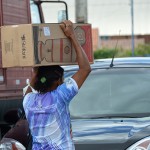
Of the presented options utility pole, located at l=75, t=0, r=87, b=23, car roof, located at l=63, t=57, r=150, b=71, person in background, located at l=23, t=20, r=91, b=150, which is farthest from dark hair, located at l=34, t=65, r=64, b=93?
utility pole, located at l=75, t=0, r=87, b=23

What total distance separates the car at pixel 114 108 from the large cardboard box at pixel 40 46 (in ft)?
2.53

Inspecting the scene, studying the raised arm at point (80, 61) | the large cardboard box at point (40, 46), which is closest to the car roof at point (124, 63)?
the large cardboard box at point (40, 46)

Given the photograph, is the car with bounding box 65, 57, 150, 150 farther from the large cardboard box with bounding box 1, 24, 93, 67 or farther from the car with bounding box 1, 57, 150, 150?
the large cardboard box with bounding box 1, 24, 93, 67

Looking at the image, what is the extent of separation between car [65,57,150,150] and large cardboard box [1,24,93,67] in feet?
2.54

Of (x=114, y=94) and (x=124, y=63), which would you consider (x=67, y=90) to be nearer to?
(x=114, y=94)

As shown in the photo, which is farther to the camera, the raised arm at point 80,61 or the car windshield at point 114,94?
the car windshield at point 114,94

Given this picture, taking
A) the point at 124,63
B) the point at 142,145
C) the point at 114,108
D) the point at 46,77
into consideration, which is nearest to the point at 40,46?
the point at 46,77

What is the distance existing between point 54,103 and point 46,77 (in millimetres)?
193

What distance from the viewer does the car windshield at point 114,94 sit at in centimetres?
550

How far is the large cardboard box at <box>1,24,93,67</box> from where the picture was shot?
421 centimetres

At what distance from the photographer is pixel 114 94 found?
18.6 ft

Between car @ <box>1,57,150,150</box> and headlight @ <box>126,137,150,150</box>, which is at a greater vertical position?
car @ <box>1,57,150,150</box>

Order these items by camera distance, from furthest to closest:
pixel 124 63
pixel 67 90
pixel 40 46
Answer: pixel 124 63
pixel 40 46
pixel 67 90

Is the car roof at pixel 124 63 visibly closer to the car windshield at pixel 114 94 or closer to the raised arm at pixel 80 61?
the car windshield at pixel 114 94
